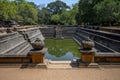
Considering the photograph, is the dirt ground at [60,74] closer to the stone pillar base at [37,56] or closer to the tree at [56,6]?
the stone pillar base at [37,56]

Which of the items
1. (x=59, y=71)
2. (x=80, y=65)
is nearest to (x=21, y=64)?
(x=59, y=71)

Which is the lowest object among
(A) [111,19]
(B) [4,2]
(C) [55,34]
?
(C) [55,34]

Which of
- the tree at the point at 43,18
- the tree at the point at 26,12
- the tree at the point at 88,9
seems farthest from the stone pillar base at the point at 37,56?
the tree at the point at 43,18

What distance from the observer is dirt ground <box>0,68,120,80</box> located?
7608 millimetres

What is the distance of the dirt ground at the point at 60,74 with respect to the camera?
7608 millimetres

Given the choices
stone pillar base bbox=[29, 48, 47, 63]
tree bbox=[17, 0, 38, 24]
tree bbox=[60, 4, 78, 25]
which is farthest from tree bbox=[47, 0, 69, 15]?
stone pillar base bbox=[29, 48, 47, 63]

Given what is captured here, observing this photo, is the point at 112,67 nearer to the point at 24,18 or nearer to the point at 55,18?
the point at 24,18

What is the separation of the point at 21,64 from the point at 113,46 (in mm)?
9924

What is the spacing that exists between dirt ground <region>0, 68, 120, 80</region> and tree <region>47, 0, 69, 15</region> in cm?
9051

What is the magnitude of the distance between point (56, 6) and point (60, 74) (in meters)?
92.0

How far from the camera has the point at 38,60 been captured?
9.22 m

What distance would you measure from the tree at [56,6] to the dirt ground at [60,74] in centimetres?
9051

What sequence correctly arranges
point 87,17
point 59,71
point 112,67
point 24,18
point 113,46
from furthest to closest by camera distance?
1. point 24,18
2. point 87,17
3. point 113,46
4. point 112,67
5. point 59,71

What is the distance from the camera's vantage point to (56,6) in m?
98.2
